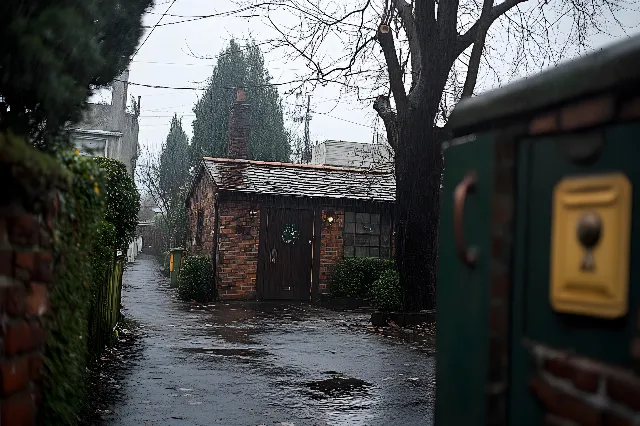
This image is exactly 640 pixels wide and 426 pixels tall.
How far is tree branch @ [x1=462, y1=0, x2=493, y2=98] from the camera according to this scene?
12570 millimetres

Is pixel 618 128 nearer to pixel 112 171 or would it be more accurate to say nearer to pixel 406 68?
pixel 112 171

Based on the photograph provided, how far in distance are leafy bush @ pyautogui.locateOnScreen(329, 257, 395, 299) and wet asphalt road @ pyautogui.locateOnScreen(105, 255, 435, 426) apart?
4.17 metres

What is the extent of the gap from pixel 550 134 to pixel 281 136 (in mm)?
32554

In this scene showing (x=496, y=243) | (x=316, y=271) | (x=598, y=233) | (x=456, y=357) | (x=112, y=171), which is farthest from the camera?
(x=316, y=271)

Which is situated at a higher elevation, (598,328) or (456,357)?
(598,328)

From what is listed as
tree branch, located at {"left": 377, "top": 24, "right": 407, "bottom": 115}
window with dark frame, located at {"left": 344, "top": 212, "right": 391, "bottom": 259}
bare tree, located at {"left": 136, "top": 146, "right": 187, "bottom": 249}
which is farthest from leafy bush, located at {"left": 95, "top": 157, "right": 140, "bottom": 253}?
bare tree, located at {"left": 136, "top": 146, "right": 187, "bottom": 249}

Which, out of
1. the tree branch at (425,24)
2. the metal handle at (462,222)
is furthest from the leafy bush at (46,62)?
the tree branch at (425,24)

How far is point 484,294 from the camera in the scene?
2.38 meters

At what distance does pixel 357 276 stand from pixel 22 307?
14.1m

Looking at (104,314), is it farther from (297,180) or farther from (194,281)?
(297,180)

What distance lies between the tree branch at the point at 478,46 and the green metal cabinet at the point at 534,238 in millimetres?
10366

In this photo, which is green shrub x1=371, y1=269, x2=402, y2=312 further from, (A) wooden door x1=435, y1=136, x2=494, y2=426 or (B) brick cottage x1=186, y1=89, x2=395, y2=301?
(A) wooden door x1=435, y1=136, x2=494, y2=426

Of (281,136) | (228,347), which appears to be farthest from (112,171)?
(281,136)

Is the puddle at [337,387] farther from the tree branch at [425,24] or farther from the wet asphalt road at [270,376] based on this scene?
the tree branch at [425,24]
